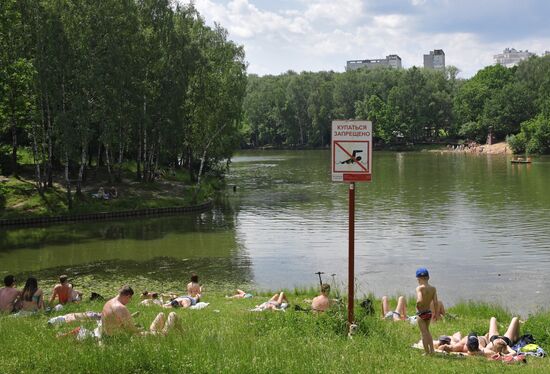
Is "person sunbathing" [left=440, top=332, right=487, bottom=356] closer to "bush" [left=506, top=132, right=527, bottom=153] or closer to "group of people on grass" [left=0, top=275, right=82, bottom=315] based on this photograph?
"group of people on grass" [left=0, top=275, right=82, bottom=315]

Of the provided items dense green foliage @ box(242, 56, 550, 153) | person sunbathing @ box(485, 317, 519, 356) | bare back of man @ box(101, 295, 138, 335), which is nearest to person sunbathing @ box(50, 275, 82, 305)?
bare back of man @ box(101, 295, 138, 335)

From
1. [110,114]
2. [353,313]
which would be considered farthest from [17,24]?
[353,313]

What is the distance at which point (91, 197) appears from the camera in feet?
142

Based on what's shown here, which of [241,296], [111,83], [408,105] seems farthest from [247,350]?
[408,105]

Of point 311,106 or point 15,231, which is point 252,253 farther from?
point 311,106

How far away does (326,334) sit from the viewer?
33.9 ft

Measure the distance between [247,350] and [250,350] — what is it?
0.05 metres

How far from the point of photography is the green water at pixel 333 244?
2366cm

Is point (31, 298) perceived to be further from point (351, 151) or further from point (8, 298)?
point (351, 151)

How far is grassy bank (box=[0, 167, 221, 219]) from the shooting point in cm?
3962

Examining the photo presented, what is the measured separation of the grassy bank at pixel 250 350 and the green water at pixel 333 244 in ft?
16.7

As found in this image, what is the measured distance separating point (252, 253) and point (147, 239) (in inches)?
301

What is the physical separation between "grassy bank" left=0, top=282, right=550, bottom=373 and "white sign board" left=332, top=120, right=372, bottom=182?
105 inches

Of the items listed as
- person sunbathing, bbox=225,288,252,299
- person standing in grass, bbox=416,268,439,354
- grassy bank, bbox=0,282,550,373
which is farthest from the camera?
person sunbathing, bbox=225,288,252,299
